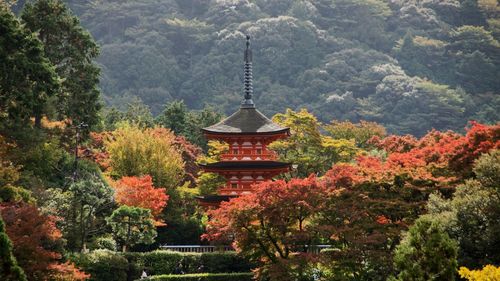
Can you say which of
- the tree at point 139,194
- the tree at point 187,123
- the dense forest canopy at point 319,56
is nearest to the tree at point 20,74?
the tree at point 139,194

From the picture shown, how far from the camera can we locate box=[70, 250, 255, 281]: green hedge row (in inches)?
1473

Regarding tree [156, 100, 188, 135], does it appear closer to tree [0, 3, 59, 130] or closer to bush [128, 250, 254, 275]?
tree [0, 3, 59, 130]

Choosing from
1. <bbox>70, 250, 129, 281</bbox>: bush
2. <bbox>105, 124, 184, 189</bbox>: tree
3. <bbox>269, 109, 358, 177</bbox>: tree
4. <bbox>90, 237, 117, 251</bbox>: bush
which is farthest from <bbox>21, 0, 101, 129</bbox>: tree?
<bbox>70, 250, 129, 281</bbox>: bush

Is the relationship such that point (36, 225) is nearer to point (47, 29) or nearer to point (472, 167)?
point (472, 167)

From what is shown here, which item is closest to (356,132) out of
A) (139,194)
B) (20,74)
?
(139,194)

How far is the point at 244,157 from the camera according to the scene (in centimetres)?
4684

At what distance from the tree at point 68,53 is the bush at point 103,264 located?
11.8m

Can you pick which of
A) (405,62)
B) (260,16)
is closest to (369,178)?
(405,62)

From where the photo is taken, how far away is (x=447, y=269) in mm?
23422

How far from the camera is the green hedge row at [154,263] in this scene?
3741 cm

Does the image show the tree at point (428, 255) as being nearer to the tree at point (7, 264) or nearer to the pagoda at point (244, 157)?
the tree at point (7, 264)

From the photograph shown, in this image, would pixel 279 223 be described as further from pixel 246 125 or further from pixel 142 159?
pixel 142 159

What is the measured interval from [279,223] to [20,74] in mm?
13151

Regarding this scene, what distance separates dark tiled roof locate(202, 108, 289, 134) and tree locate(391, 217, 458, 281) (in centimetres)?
2244
